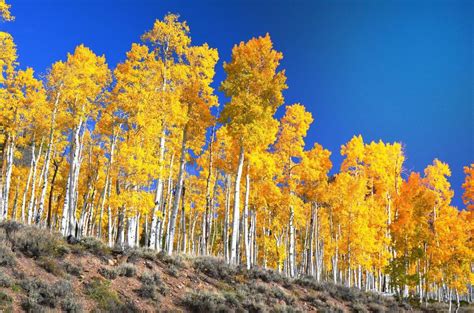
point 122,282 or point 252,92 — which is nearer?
point 122,282

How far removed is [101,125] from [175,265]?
9529mm

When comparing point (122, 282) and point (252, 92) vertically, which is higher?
point (252, 92)

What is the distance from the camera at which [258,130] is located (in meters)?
19.9

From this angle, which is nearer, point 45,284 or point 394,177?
point 45,284

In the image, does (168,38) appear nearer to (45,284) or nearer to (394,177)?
(45,284)

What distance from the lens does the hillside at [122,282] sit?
36.8ft

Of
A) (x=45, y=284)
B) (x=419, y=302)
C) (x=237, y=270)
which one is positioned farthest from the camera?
(x=419, y=302)

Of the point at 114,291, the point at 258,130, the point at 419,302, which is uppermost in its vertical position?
the point at 258,130

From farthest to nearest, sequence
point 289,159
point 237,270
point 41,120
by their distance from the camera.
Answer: point 289,159
point 41,120
point 237,270

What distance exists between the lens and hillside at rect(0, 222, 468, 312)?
11227 millimetres

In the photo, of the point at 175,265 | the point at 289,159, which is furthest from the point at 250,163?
the point at 175,265

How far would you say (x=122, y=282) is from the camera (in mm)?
14102

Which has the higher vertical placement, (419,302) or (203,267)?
(203,267)

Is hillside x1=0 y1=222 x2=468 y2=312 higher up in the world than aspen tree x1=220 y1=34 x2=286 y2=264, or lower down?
lower down
